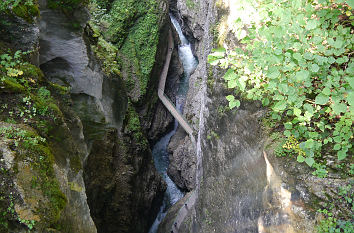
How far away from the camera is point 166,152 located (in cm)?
1126

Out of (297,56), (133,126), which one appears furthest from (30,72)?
(133,126)

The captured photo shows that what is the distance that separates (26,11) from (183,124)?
273 inches

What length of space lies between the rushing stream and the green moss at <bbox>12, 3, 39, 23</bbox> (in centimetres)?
773

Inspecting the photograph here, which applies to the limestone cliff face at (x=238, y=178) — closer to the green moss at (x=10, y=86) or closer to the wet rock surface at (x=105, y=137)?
the wet rock surface at (x=105, y=137)

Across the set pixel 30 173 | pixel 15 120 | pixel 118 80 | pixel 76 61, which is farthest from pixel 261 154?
pixel 118 80

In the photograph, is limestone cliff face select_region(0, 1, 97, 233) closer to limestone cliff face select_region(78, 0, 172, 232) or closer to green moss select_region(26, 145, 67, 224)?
green moss select_region(26, 145, 67, 224)

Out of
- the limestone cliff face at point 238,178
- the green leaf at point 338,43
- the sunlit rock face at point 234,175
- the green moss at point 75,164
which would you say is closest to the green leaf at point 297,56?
the green leaf at point 338,43

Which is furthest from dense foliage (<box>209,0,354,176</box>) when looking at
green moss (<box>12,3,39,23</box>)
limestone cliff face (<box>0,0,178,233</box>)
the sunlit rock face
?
green moss (<box>12,3,39,23</box>)

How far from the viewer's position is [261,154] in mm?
3916

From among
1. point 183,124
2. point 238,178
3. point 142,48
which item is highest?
point 142,48

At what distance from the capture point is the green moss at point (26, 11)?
157 inches

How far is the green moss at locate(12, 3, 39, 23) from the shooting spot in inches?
157

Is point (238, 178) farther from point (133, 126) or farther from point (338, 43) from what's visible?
point (133, 126)

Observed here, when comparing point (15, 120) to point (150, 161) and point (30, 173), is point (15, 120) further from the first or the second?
point (150, 161)
